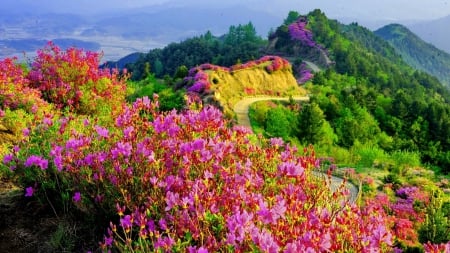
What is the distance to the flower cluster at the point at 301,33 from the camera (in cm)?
→ 8541

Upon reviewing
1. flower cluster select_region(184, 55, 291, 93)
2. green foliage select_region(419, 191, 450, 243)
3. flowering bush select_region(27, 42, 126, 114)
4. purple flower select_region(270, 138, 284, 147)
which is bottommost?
flower cluster select_region(184, 55, 291, 93)

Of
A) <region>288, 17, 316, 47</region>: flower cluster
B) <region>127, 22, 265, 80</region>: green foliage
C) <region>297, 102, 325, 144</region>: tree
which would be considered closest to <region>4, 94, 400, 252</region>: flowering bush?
<region>297, 102, 325, 144</region>: tree

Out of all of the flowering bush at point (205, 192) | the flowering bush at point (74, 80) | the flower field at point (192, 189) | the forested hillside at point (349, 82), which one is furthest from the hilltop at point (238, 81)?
the flowering bush at point (205, 192)

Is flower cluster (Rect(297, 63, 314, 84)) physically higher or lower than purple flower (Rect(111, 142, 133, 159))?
lower

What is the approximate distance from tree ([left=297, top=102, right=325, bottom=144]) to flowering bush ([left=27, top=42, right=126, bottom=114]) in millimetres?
14284

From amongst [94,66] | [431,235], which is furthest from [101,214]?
[94,66]

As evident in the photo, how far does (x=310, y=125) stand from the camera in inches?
1075

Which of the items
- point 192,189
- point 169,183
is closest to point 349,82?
point 169,183

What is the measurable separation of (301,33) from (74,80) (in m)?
76.4

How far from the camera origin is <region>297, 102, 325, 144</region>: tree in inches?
1070

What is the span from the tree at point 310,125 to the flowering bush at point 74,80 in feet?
46.9

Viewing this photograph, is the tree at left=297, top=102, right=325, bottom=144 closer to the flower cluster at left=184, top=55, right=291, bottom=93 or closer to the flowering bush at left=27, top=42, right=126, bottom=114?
the flower cluster at left=184, top=55, right=291, bottom=93

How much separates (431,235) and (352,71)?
2806 inches

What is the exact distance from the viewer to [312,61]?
80.8 metres
